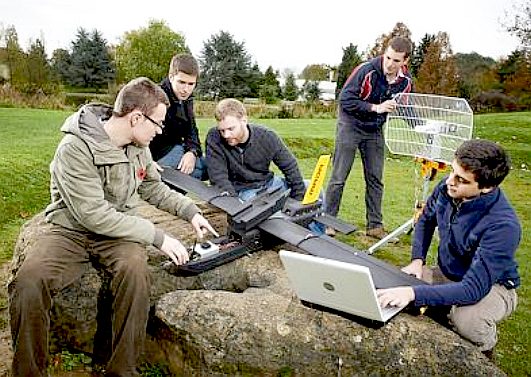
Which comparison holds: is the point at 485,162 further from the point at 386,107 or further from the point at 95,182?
the point at 386,107

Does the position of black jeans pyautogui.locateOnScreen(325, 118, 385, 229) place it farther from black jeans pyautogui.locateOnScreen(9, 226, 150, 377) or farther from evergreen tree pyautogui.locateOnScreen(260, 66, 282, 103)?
evergreen tree pyautogui.locateOnScreen(260, 66, 282, 103)

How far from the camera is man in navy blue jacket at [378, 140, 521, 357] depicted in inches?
106

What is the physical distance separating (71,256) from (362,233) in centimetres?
347

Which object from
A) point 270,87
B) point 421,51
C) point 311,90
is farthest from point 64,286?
point 421,51

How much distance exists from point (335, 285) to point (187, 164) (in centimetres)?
266

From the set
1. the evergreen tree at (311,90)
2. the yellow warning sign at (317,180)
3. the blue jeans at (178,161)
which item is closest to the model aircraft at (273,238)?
the yellow warning sign at (317,180)

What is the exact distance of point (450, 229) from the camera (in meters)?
3.01

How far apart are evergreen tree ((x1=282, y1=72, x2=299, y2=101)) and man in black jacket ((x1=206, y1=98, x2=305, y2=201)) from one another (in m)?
33.4

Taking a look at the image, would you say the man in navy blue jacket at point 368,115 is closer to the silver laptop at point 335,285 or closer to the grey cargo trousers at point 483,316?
the grey cargo trousers at point 483,316

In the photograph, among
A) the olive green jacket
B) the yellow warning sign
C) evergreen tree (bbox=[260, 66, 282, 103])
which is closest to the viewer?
the olive green jacket

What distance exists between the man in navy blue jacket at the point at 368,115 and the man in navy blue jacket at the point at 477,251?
82.1 inches

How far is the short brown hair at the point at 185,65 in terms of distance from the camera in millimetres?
4656

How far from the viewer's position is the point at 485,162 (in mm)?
2742

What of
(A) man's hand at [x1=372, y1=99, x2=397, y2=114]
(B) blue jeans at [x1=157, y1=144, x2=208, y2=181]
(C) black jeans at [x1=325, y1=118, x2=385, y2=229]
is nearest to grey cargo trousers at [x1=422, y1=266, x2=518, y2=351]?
(A) man's hand at [x1=372, y1=99, x2=397, y2=114]
